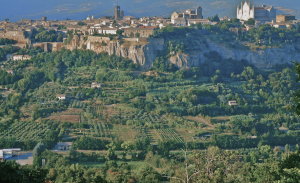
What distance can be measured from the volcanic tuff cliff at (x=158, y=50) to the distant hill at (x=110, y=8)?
35096mm

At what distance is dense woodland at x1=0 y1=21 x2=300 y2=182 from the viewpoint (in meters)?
25.5

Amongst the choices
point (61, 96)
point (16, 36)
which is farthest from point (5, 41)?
point (61, 96)

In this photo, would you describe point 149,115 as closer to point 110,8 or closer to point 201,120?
point 201,120

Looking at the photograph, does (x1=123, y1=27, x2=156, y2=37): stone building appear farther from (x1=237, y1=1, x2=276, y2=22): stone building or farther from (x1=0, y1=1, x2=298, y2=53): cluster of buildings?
(x1=237, y1=1, x2=276, y2=22): stone building

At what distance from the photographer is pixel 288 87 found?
141ft

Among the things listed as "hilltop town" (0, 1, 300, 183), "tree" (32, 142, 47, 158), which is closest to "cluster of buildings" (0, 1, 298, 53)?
"hilltop town" (0, 1, 300, 183)

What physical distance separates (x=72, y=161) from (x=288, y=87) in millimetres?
22199

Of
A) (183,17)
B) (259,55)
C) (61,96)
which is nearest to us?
(61,96)

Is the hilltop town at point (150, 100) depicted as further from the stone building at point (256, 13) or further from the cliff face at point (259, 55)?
the stone building at point (256, 13)

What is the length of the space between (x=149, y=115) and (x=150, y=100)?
2502mm

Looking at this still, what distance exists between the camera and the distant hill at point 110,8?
8908cm

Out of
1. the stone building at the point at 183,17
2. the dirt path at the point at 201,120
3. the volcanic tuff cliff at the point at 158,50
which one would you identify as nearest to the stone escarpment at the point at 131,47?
the volcanic tuff cliff at the point at 158,50

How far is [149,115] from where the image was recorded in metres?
34.8

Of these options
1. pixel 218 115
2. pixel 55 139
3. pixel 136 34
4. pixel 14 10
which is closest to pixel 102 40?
pixel 136 34
